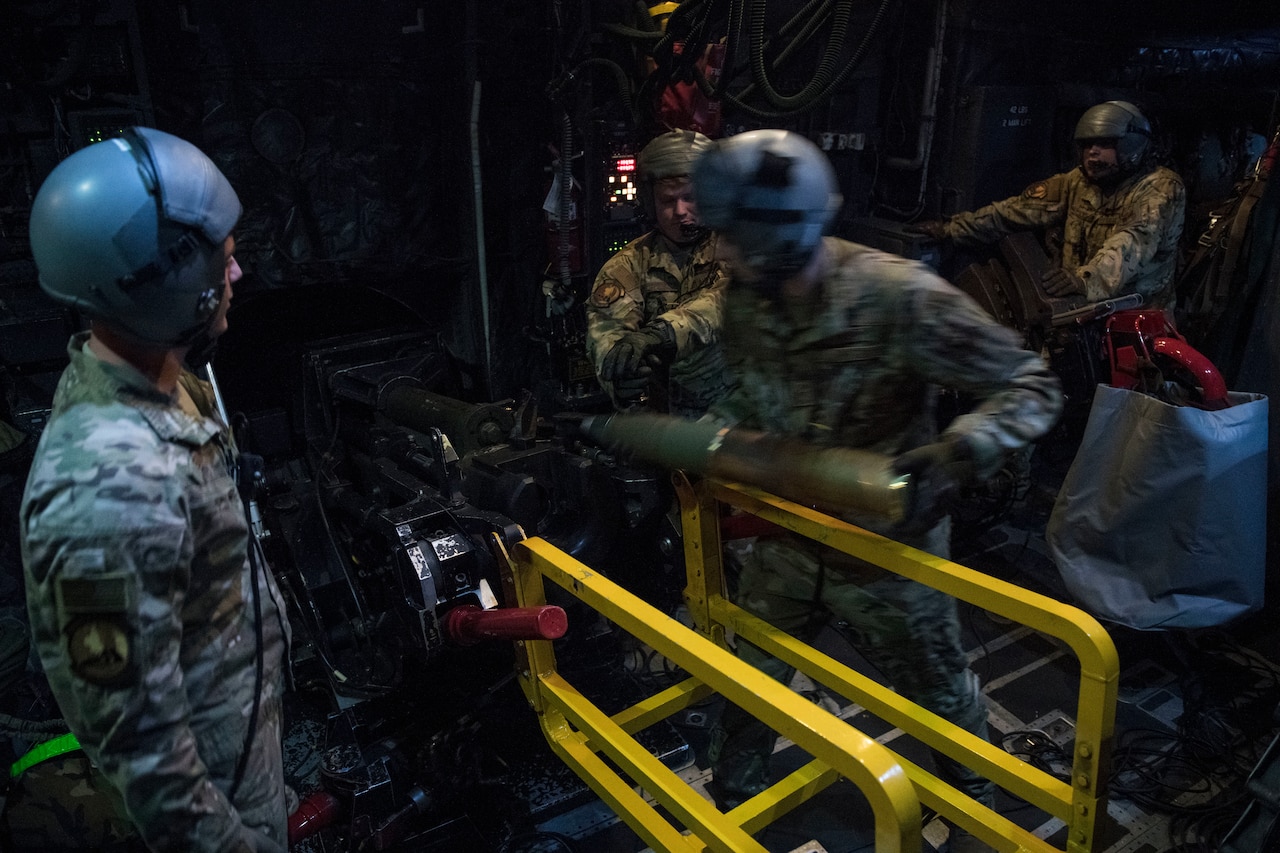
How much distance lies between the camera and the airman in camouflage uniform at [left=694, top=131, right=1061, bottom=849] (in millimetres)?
1881

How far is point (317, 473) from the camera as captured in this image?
12.8ft

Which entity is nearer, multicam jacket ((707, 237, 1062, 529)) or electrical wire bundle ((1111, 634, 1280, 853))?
multicam jacket ((707, 237, 1062, 529))

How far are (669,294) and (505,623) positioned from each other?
2026 mm

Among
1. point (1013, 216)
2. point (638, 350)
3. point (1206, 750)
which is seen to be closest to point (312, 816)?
point (638, 350)

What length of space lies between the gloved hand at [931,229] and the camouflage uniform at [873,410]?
151 inches

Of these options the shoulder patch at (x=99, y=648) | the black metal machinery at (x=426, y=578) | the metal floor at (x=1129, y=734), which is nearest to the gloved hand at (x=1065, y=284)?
the metal floor at (x=1129, y=734)

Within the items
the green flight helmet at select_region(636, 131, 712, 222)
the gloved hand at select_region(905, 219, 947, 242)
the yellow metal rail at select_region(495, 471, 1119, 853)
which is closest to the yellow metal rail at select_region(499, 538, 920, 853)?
the yellow metal rail at select_region(495, 471, 1119, 853)

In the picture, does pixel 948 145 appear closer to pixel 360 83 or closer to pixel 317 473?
pixel 360 83

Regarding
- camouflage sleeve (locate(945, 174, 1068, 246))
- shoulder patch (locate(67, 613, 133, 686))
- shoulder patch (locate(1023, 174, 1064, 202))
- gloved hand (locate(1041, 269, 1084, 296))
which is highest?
shoulder patch (locate(1023, 174, 1064, 202))

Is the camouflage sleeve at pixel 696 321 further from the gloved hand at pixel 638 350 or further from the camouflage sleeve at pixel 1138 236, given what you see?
the camouflage sleeve at pixel 1138 236

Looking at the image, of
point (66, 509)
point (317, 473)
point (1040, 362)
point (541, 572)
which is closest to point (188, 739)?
point (66, 509)

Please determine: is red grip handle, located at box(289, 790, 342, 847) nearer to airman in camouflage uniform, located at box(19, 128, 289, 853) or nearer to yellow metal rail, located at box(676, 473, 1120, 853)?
airman in camouflage uniform, located at box(19, 128, 289, 853)

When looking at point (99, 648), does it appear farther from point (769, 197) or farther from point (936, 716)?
point (936, 716)

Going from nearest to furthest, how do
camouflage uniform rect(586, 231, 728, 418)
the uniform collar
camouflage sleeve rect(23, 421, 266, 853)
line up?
camouflage sleeve rect(23, 421, 266, 853), the uniform collar, camouflage uniform rect(586, 231, 728, 418)
